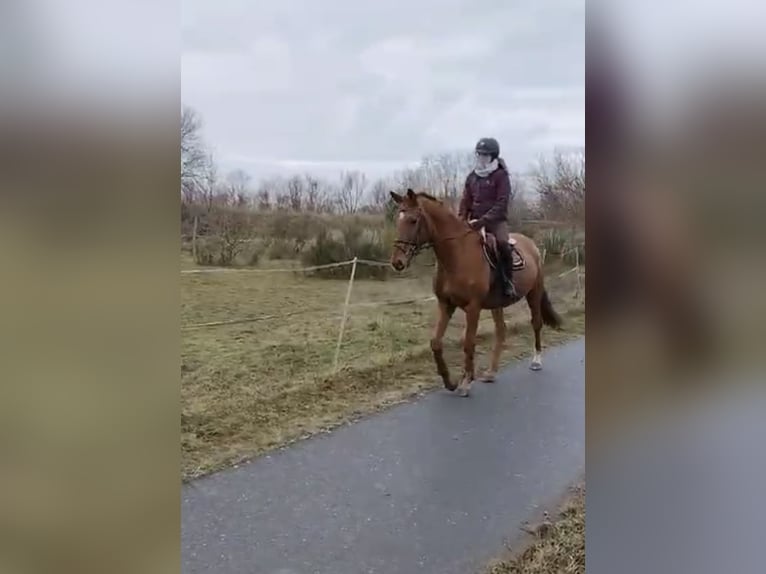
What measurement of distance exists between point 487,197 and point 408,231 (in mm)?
190

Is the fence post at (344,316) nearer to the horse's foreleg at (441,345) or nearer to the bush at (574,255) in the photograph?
the horse's foreleg at (441,345)

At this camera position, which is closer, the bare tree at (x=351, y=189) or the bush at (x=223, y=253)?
the bush at (x=223, y=253)

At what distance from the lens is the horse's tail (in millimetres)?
1528

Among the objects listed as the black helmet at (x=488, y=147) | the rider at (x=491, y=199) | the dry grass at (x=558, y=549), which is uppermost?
the black helmet at (x=488, y=147)

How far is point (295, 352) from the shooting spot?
61.1 inches

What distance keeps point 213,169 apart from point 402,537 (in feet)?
2.75

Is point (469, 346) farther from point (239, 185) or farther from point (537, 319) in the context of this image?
point (239, 185)

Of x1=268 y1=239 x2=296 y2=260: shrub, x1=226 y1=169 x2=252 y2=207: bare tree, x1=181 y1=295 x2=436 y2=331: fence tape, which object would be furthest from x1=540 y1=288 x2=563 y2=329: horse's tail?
x1=226 y1=169 x2=252 y2=207: bare tree

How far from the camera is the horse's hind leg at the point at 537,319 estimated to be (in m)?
1.59

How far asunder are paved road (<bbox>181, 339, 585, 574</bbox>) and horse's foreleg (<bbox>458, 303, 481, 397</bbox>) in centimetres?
3

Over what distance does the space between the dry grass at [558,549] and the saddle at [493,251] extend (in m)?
0.50

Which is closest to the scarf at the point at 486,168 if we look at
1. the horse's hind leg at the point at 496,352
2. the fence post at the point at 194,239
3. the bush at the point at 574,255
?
the bush at the point at 574,255
